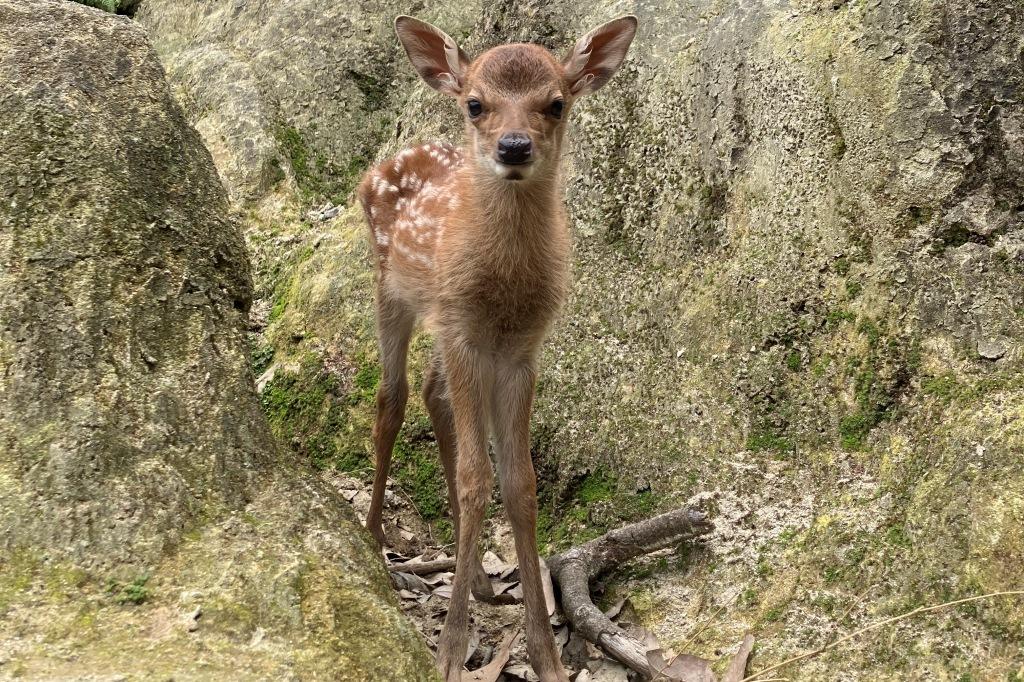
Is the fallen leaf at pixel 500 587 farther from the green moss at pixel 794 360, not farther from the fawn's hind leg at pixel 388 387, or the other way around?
the green moss at pixel 794 360

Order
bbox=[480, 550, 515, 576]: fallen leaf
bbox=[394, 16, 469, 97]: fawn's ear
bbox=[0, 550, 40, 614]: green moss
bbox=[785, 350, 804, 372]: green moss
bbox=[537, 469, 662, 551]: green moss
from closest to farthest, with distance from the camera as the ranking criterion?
bbox=[0, 550, 40, 614]: green moss, bbox=[785, 350, 804, 372]: green moss, bbox=[394, 16, 469, 97]: fawn's ear, bbox=[537, 469, 662, 551]: green moss, bbox=[480, 550, 515, 576]: fallen leaf

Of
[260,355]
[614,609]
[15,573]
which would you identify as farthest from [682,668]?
[260,355]

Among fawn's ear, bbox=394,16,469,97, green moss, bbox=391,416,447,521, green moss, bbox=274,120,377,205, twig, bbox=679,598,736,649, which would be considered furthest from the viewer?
green moss, bbox=274,120,377,205

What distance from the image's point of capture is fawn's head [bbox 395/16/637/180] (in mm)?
4641

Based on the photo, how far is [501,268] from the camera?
480 cm

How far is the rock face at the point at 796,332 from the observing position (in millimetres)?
4090

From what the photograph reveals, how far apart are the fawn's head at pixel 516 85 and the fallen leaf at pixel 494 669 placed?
2.17m

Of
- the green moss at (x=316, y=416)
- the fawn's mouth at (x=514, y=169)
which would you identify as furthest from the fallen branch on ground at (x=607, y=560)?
the green moss at (x=316, y=416)

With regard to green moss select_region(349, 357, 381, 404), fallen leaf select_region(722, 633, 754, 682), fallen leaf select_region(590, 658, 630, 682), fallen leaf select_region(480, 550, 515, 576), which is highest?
green moss select_region(349, 357, 381, 404)

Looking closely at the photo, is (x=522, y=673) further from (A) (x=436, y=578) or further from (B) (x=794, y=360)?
(B) (x=794, y=360)

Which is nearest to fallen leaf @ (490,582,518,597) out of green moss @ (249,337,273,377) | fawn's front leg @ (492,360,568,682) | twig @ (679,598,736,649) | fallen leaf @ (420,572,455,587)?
fallen leaf @ (420,572,455,587)

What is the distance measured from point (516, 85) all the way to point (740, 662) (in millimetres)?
2694

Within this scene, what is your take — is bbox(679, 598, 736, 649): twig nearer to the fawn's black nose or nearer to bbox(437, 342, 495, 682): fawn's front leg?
bbox(437, 342, 495, 682): fawn's front leg

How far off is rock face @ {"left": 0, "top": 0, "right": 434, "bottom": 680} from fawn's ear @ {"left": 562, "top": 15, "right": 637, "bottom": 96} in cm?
183
